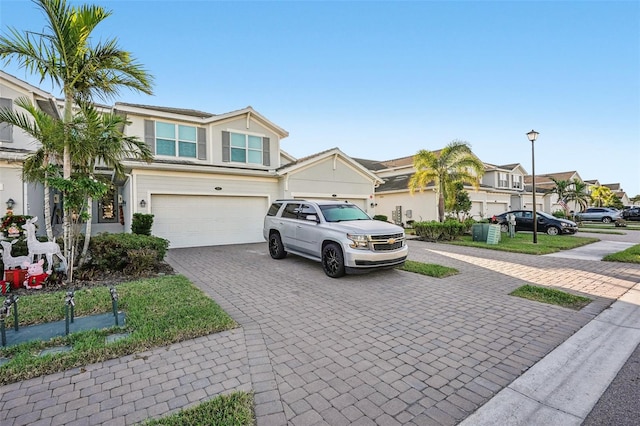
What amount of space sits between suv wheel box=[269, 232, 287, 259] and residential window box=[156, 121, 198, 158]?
7239mm

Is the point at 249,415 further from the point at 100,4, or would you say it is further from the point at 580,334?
the point at 100,4

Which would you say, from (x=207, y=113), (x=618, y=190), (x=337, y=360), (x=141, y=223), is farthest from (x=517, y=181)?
(x=618, y=190)

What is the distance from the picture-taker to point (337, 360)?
344 centimetres

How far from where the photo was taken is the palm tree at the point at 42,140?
6477 millimetres

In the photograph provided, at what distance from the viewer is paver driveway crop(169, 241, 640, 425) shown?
2703 mm

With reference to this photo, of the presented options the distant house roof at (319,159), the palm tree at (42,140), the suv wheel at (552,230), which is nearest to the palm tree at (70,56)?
the palm tree at (42,140)

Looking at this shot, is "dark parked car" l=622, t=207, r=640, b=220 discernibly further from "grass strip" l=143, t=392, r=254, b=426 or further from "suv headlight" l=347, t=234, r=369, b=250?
"grass strip" l=143, t=392, r=254, b=426

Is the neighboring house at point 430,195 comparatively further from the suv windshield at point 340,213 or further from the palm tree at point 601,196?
the palm tree at point 601,196

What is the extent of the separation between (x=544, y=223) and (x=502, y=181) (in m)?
12.1

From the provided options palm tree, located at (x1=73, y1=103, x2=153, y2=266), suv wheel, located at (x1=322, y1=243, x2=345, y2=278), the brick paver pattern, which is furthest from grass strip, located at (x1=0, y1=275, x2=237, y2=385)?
suv wheel, located at (x1=322, y1=243, x2=345, y2=278)

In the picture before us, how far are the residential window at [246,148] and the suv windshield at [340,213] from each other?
8.39 m

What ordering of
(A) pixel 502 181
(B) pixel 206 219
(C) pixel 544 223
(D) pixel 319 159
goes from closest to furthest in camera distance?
(B) pixel 206 219
(D) pixel 319 159
(C) pixel 544 223
(A) pixel 502 181

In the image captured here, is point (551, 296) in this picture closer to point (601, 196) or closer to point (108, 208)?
point (108, 208)

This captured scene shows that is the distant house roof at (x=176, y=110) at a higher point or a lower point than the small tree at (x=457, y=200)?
higher
